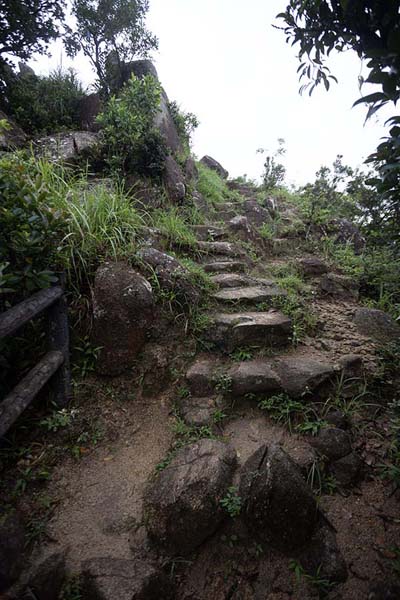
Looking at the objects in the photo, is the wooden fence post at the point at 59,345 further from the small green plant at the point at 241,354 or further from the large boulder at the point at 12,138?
the large boulder at the point at 12,138

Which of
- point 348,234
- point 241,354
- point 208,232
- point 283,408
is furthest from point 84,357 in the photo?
point 348,234

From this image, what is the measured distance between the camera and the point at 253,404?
2.38 meters

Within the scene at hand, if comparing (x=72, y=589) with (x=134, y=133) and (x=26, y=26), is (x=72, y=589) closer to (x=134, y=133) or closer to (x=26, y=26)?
(x=134, y=133)

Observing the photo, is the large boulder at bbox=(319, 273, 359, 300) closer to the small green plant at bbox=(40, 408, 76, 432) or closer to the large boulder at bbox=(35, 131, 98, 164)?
the small green plant at bbox=(40, 408, 76, 432)

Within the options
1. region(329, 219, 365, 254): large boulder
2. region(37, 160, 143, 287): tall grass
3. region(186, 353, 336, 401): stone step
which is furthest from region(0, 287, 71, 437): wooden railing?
region(329, 219, 365, 254): large boulder

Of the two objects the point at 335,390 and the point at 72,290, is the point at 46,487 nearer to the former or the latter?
the point at 72,290

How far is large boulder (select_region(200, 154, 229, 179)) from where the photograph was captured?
9.19 m

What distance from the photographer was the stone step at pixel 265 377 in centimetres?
232

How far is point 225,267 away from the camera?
4.05 metres

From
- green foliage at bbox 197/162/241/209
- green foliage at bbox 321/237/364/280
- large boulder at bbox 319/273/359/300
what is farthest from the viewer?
green foliage at bbox 197/162/241/209

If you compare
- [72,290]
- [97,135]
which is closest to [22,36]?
[97,135]

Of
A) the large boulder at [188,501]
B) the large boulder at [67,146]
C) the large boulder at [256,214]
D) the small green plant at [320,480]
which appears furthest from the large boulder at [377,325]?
the large boulder at [67,146]

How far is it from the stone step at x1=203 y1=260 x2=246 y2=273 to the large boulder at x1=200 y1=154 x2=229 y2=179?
605cm

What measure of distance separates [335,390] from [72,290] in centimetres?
246
